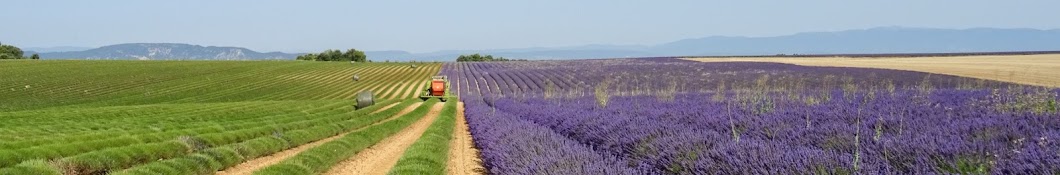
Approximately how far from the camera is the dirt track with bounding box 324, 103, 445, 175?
11952 mm

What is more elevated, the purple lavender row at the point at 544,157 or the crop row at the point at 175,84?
the purple lavender row at the point at 544,157

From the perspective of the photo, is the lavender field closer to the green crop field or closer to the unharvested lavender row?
the unharvested lavender row

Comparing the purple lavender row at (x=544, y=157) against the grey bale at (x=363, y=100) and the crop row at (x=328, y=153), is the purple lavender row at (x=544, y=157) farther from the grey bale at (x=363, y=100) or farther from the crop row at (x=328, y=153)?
the grey bale at (x=363, y=100)

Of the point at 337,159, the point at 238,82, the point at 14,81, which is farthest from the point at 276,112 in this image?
the point at 14,81

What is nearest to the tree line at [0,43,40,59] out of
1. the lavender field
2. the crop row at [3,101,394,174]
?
the crop row at [3,101,394,174]

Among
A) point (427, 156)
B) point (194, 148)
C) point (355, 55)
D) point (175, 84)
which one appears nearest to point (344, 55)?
point (355, 55)

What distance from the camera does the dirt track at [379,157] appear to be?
12.0 metres

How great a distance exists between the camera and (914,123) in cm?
914

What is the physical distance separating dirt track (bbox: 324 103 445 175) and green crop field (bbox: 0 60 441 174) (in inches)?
64.6

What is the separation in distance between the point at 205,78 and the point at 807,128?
191ft

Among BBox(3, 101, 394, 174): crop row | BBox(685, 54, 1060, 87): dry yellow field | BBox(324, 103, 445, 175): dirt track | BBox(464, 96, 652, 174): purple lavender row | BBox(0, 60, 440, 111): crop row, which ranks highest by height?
BBox(464, 96, 652, 174): purple lavender row

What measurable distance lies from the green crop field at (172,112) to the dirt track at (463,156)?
3267 mm

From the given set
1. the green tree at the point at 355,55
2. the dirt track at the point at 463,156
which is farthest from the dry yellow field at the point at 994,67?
Answer: the green tree at the point at 355,55

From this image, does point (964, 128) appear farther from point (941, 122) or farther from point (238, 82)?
point (238, 82)
